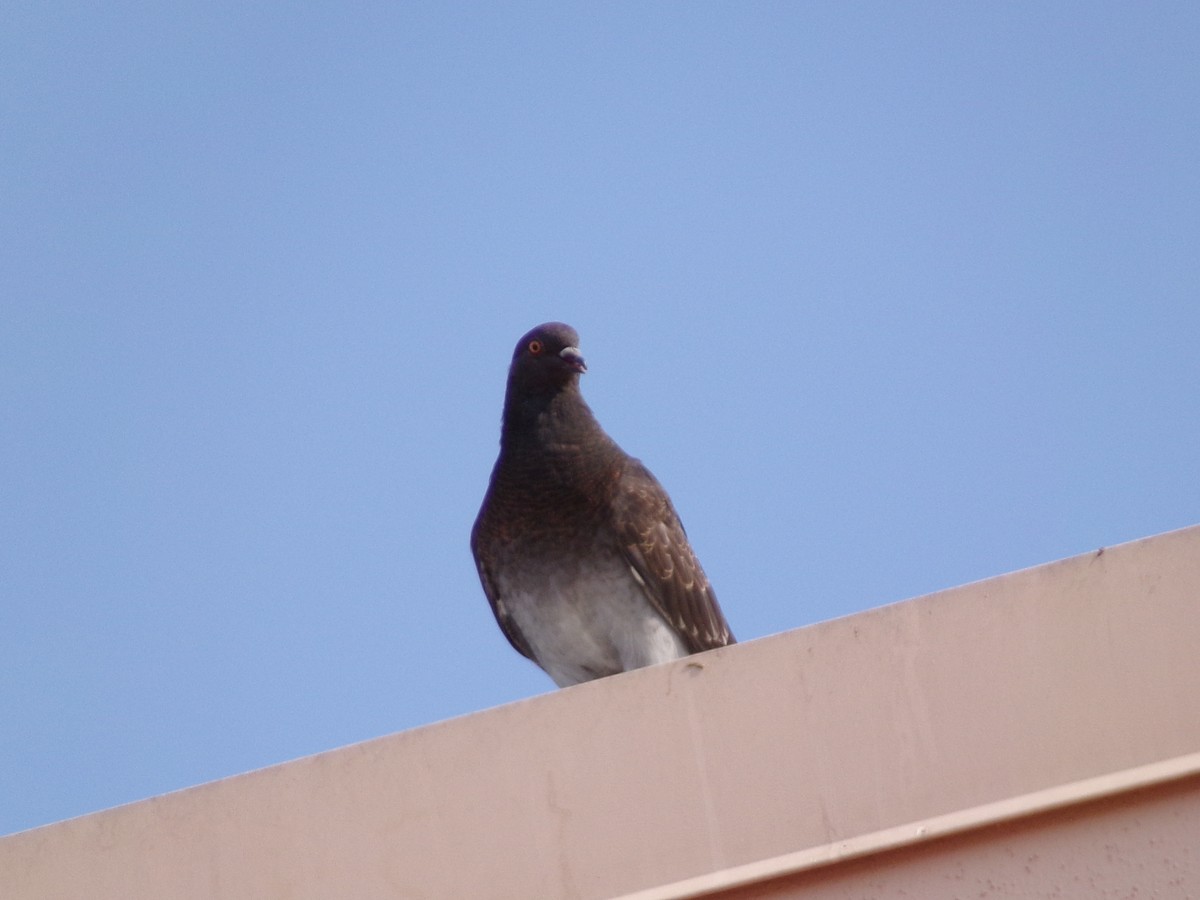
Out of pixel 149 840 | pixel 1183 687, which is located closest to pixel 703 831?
pixel 1183 687

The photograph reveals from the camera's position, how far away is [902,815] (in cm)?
450

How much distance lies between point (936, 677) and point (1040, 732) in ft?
1.18

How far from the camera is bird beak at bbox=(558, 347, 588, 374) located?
841 centimetres

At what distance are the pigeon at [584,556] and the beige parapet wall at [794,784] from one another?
8.75ft

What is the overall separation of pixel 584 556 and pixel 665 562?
0.43 metres

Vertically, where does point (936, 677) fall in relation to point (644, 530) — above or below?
below

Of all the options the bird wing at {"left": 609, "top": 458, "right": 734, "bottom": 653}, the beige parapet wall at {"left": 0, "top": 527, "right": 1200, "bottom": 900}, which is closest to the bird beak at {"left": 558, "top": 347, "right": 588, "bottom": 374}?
the bird wing at {"left": 609, "top": 458, "right": 734, "bottom": 653}

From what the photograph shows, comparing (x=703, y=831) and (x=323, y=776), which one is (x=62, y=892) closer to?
(x=323, y=776)

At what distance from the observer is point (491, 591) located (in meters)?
8.52

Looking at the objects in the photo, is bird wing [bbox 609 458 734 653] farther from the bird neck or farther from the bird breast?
the bird neck

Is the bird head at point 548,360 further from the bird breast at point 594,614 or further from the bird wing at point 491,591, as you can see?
the bird breast at point 594,614

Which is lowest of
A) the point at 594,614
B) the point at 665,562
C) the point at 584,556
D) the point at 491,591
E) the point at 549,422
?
the point at 594,614

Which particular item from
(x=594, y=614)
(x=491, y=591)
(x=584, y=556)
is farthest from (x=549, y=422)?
(x=594, y=614)

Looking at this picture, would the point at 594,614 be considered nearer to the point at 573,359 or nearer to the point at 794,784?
the point at 573,359
